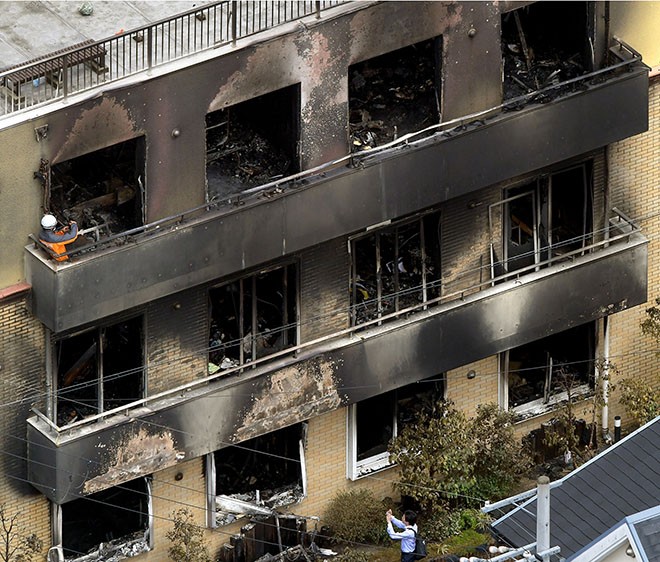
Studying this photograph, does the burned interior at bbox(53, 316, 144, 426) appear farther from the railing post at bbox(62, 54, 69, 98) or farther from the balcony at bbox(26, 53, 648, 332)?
the railing post at bbox(62, 54, 69, 98)

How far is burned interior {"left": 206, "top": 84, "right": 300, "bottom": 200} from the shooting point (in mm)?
56750

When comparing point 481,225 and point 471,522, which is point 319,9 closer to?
point 481,225

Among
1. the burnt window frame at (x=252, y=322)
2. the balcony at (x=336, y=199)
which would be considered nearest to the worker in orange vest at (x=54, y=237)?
the balcony at (x=336, y=199)

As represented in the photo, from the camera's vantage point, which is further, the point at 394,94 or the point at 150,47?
the point at 394,94

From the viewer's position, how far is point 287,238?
56.2 meters

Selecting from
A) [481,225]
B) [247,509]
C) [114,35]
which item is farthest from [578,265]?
[114,35]

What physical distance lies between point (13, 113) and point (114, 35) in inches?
102

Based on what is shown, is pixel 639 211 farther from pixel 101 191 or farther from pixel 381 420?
pixel 101 191

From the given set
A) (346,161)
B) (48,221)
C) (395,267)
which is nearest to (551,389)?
(395,267)

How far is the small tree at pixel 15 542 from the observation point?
57.0 m

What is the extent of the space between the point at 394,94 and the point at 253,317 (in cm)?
535

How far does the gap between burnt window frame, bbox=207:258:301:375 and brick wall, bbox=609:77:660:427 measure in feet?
25.8

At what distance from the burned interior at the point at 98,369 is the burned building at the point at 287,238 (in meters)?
0.06

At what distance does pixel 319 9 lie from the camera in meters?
55.4
